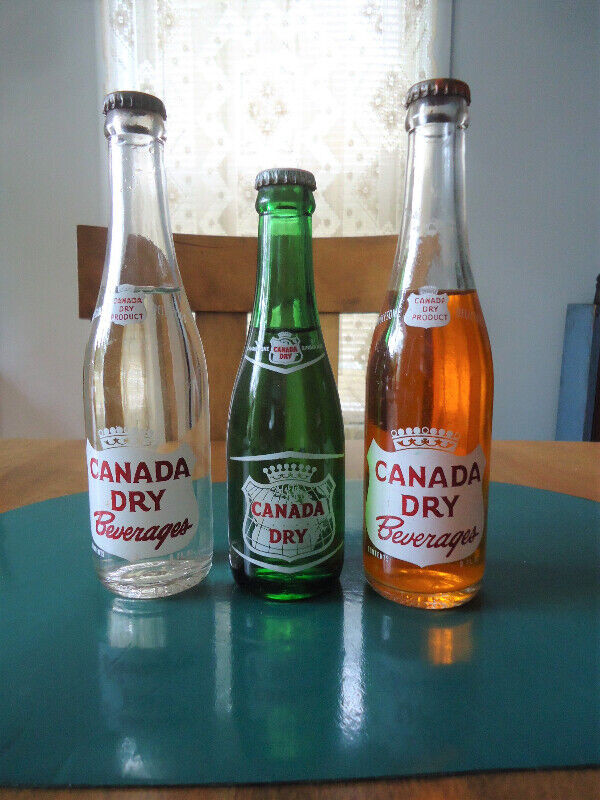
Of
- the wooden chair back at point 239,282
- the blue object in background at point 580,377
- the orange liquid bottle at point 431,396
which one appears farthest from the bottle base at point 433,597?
the blue object in background at point 580,377

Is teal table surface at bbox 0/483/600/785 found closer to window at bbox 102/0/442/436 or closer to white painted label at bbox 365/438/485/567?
white painted label at bbox 365/438/485/567

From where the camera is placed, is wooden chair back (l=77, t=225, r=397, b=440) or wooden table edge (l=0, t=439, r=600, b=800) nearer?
wooden table edge (l=0, t=439, r=600, b=800)

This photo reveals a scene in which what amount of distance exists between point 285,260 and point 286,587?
8.3 inches

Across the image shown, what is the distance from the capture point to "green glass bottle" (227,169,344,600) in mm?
348

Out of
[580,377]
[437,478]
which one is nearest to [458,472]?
[437,478]

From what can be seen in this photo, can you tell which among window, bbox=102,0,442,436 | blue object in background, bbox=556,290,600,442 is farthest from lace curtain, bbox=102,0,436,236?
blue object in background, bbox=556,290,600,442

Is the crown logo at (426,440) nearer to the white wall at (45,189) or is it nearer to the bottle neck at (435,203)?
the bottle neck at (435,203)

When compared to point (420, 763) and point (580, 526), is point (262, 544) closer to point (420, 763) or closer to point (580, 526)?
point (420, 763)

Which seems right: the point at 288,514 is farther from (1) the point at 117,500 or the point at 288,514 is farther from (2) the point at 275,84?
(2) the point at 275,84

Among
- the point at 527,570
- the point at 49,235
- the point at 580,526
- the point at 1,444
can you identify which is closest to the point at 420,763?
the point at 527,570

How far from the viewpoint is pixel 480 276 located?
159cm

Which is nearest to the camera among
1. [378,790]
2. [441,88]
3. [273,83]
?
[378,790]

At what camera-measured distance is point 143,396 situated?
45cm

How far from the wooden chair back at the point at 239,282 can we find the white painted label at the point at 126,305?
449 millimetres
